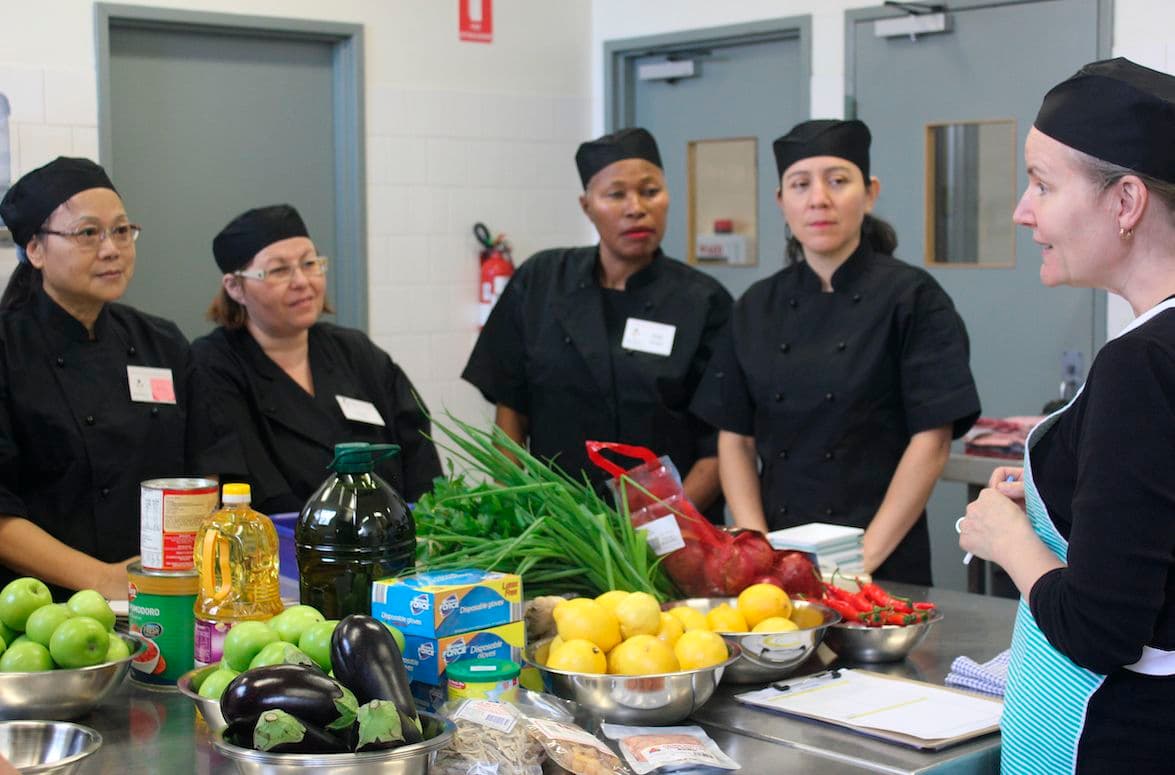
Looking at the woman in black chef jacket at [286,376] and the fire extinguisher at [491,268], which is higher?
the fire extinguisher at [491,268]

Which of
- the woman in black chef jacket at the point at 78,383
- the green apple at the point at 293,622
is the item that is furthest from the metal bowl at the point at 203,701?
the woman in black chef jacket at the point at 78,383

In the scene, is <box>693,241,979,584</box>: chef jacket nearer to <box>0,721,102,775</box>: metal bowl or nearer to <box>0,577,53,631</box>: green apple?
<box>0,577,53,631</box>: green apple

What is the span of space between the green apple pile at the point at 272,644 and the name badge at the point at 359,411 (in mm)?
1770

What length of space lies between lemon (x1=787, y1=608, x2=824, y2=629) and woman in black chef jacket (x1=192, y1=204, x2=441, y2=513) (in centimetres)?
151

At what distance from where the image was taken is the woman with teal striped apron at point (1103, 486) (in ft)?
5.10

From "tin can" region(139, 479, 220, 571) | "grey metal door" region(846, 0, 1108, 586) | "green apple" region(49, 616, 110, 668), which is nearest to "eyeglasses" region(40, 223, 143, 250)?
"tin can" region(139, 479, 220, 571)

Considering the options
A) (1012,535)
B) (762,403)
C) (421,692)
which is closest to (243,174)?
(762,403)

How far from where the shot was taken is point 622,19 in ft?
→ 20.2

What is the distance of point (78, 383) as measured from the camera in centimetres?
325

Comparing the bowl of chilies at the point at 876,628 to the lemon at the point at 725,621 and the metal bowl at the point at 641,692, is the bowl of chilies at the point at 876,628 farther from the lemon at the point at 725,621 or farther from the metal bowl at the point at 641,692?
the metal bowl at the point at 641,692

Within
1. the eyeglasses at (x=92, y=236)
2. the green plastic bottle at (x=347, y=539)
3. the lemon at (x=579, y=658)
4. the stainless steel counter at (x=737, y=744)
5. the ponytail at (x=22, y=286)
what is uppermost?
the eyeglasses at (x=92, y=236)

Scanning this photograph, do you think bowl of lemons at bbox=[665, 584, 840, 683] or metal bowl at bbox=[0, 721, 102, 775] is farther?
bowl of lemons at bbox=[665, 584, 840, 683]

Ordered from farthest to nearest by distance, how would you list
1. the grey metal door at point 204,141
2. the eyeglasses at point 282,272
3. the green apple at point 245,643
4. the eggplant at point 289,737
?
the grey metal door at point 204,141
the eyeglasses at point 282,272
the green apple at point 245,643
the eggplant at point 289,737

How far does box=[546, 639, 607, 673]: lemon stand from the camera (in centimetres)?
194
